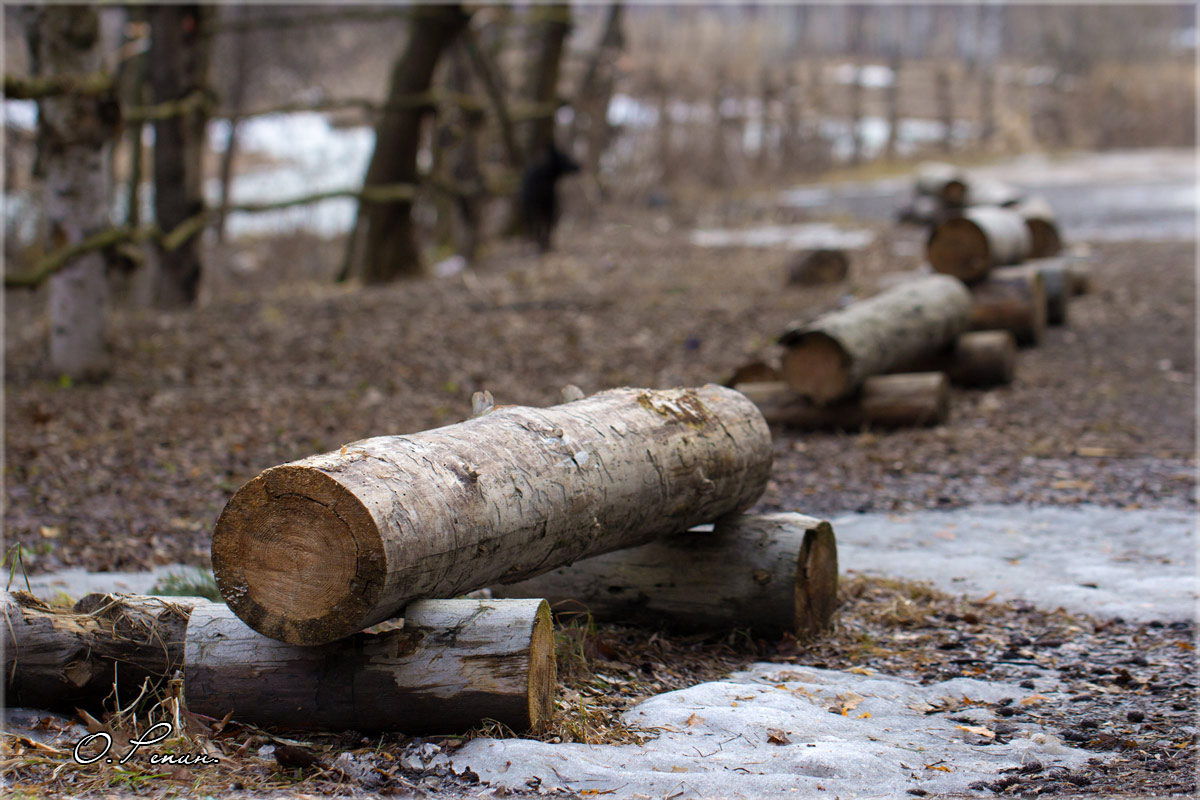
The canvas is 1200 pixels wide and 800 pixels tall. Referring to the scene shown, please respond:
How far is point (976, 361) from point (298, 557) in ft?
19.7

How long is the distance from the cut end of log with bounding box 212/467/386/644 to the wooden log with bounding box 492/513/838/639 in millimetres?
1264

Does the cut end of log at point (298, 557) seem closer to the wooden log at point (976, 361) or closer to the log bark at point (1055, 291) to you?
the wooden log at point (976, 361)

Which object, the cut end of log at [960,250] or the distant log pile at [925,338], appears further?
the cut end of log at [960,250]

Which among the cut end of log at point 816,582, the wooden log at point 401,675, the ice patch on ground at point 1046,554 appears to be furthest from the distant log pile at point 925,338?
the wooden log at point 401,675

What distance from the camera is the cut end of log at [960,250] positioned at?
8500 mm

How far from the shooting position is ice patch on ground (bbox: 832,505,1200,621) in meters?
4.20

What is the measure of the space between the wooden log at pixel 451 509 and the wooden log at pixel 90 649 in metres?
0.53

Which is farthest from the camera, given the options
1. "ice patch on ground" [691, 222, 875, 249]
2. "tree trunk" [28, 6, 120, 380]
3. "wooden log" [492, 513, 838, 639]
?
"ice patch on ground" [691, 222, 875, 249]

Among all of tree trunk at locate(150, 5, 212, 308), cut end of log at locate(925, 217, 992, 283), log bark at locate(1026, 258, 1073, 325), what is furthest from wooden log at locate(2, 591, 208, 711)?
tree trunk at locate(150, 5, 212, 308)

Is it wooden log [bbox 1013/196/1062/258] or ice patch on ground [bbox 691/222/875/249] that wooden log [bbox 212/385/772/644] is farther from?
ice patch on ground [bbox 691/222/875/249]

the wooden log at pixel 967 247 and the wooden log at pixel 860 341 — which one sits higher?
the wooden log at pixel 967 247

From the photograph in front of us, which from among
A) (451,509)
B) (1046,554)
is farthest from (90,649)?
(1046,554)

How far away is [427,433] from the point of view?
10.1ft

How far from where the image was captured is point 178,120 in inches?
416
